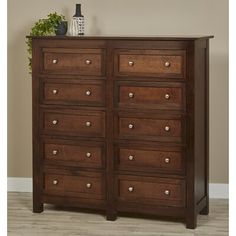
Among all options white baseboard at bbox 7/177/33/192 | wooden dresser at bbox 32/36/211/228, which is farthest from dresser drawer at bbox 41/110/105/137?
white baseboard at bbox 7/177/33/192

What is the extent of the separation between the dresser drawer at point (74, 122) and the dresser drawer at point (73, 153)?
0.07 m

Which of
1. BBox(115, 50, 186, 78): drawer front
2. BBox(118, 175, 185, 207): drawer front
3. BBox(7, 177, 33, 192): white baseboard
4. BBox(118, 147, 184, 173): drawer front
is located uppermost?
BBox(115, 50, 186, 78): drawer front

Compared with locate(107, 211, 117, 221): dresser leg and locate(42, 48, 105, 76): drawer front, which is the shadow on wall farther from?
locate(107, 211, 117, 221): dresser leg

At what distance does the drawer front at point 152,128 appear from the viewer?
3.78 m

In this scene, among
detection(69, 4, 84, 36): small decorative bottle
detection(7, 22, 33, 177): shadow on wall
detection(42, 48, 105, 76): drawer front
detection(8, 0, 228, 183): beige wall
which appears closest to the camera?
detection(42, 48, 105, 76): drawer front

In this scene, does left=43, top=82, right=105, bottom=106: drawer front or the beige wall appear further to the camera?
the beige wall

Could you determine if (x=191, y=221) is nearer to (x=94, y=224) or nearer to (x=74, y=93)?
(x=94, y=224)

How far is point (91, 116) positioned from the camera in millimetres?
4004

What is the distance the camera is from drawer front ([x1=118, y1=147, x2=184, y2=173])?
380 centimetres

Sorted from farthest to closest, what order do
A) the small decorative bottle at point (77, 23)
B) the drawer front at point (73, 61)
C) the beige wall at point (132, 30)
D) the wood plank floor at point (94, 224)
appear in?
the beige wall at point (132, 30), the small decorative bottle at point (77, 23), the drawer front at point (73, 61), the wood plank floor at point (94, 224)

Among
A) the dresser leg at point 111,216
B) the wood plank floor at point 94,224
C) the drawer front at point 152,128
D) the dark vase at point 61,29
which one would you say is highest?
the dark vase at point 61,29

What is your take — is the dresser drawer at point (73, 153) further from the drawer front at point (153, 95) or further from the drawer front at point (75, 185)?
the drawer front at point (153, 95)

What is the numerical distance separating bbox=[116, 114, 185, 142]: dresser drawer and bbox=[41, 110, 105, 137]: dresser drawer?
0.15m

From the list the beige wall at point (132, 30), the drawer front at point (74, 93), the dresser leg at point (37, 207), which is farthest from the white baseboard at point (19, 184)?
the drawer front at point (74, 93)
